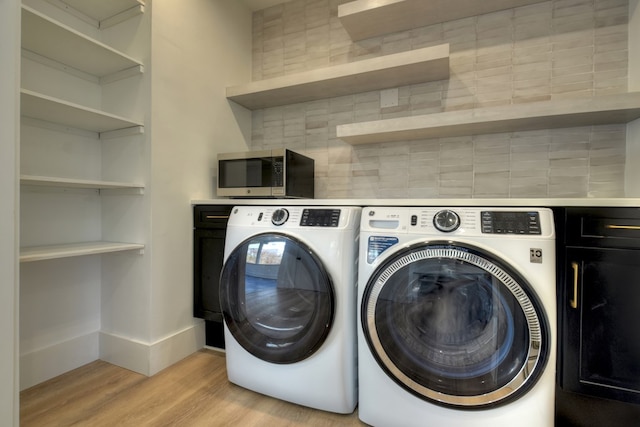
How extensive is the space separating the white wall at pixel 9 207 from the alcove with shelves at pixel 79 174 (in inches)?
14.4

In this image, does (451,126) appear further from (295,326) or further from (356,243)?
(295,326)

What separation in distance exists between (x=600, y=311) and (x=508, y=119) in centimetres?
93

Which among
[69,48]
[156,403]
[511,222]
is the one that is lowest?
[156,403]

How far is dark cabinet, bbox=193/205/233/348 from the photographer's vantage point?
1799 mm

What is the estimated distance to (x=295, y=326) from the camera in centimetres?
137

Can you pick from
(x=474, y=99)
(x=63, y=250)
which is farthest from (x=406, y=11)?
(x=63, y=250)

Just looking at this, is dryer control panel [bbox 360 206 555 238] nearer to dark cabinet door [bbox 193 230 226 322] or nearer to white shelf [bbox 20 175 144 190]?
dark cabinet door [bbox 193 230 226 322]

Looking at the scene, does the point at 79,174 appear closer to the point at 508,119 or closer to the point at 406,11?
the point at 406,11

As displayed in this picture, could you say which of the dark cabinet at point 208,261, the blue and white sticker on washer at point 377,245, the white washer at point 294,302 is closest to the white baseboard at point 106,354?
the dark cabinet at point 208,261

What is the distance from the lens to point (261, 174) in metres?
1.82

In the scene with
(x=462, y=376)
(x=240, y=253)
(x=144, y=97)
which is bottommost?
(x=462, y=376)

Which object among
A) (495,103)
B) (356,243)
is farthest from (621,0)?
(356,243)

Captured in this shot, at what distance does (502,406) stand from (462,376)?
0.49 ft

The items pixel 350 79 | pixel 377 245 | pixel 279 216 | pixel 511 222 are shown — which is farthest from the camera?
pixel 350 79
